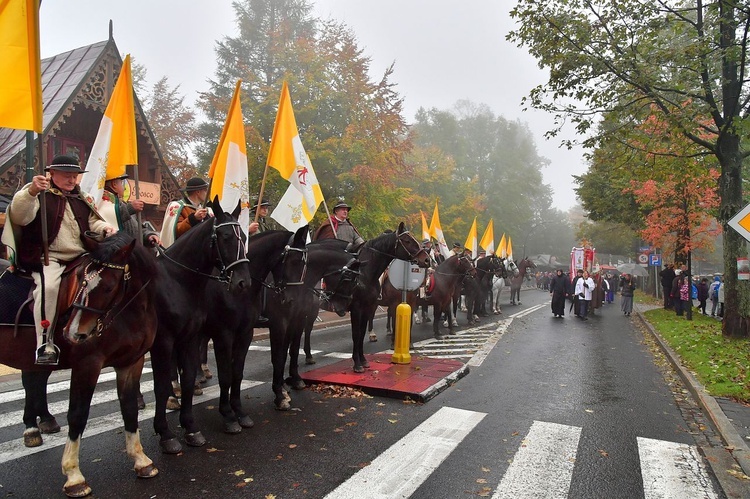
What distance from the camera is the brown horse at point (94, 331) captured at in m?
4.11

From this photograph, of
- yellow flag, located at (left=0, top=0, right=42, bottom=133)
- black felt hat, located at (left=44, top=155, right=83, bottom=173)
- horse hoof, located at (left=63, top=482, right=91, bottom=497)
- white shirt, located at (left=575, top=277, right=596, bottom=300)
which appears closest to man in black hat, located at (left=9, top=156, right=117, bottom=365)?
black felt hat, located at (left=44, top=155, right=83, bottom=173)

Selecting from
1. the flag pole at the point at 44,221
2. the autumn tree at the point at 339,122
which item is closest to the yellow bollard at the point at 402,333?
the flag pole at the point at 44,221

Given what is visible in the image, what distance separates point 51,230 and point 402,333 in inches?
258

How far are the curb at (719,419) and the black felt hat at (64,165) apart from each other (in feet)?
22.9

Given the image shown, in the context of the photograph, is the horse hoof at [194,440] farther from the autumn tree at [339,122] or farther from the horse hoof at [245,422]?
the autumn tree at [339,122]

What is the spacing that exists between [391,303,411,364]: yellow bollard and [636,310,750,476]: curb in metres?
4.80

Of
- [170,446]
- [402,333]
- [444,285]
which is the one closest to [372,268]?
[402,333]

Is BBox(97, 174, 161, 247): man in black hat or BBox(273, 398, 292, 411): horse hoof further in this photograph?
BBox(273, 398, 292, 411): horse hoof

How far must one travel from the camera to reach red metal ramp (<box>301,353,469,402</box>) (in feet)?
25.4

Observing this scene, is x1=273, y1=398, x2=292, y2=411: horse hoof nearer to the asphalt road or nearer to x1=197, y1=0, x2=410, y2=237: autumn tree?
the asphalt road

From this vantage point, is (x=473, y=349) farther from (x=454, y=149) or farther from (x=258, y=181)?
(x=454, y=149)

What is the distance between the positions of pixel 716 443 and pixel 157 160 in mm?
16858

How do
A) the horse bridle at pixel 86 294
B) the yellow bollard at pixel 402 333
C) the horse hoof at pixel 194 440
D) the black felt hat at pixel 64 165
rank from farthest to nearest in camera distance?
1. the yellow bollard at pixel 402 333
2. the horse hoof at pixel 194 440
3. the black felt hat at pixel 64 165
4. the horse bridle at pixel 86 294

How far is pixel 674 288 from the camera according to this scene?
21547 mm
